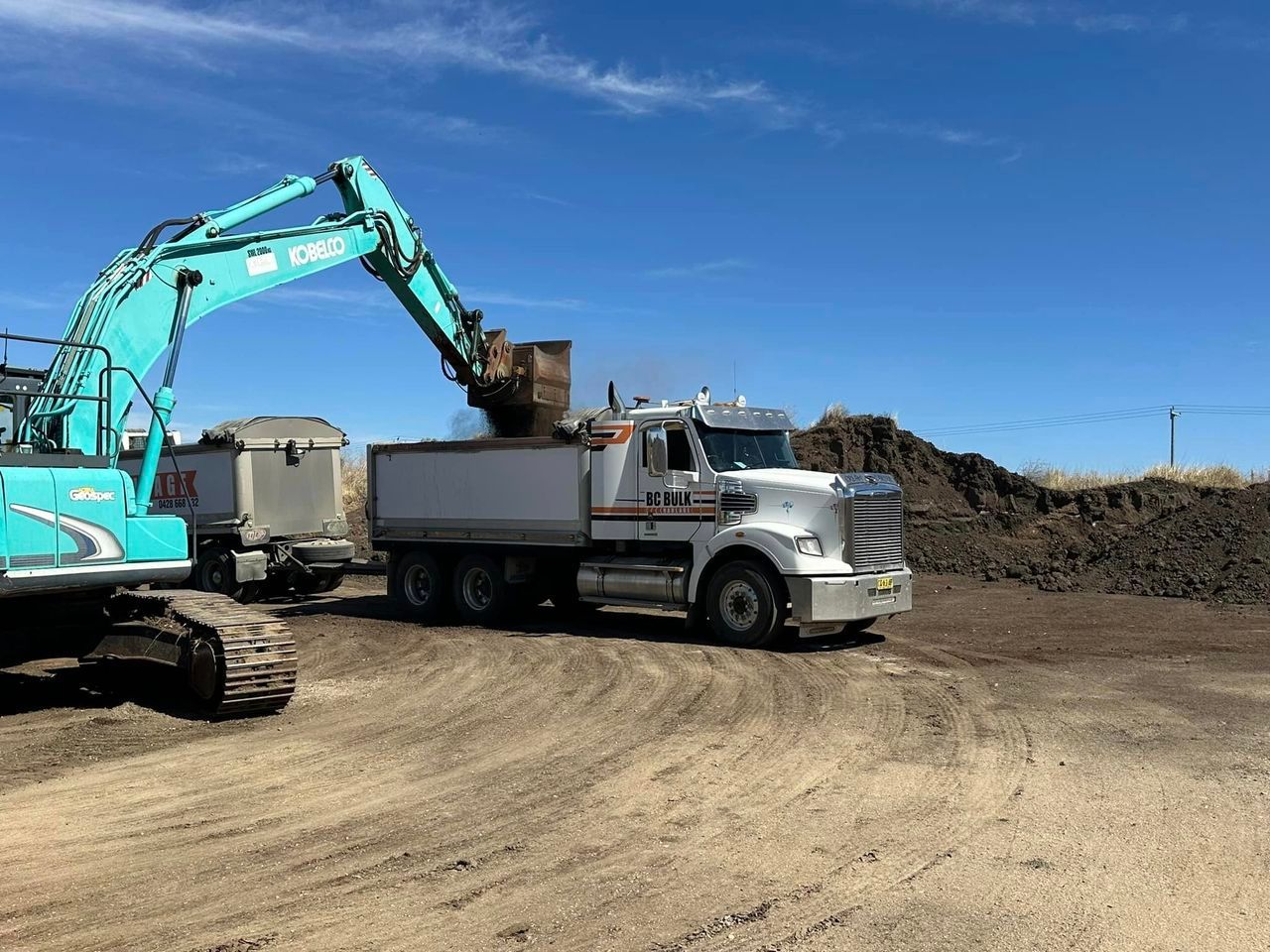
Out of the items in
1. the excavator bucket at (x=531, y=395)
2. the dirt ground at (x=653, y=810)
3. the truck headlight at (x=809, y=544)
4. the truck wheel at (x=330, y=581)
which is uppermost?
the excavator bucket at (x=531, y=395)

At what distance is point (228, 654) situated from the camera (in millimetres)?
8922

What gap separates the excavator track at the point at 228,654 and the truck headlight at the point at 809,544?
6.26 metres

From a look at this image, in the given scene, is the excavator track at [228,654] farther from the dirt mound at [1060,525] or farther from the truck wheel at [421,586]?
the dirt mound at [1060,525]

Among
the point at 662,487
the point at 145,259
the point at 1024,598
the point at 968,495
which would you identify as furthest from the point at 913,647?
the point at 968,495

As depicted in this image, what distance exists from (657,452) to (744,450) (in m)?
1.18

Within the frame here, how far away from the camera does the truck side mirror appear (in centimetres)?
1462

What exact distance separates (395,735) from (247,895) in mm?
3553

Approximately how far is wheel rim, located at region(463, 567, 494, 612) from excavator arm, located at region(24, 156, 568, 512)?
267 centimetres

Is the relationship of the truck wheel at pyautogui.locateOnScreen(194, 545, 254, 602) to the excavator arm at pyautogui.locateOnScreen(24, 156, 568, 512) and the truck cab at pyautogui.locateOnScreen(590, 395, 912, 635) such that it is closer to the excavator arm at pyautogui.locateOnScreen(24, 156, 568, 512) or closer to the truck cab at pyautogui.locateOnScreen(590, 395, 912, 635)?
the excavator arm at pyautogui.locateOnScreen(24, 156, 568, 512)

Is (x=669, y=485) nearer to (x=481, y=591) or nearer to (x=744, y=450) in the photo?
(x=744, y=450)

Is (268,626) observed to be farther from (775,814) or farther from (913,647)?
(913,647)

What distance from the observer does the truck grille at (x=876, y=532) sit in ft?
44.3

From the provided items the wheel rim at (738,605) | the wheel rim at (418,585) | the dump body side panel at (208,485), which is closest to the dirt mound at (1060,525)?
the wheel rim at (738,605)

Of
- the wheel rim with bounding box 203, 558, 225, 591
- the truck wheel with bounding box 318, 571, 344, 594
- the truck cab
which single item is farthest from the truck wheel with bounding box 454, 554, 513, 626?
the wheel rim with bounding box 203, 558, 225, 591
